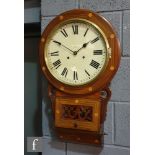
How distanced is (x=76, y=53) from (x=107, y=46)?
0.15 m

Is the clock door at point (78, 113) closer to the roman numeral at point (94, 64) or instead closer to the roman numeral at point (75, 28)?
the roman numeral at point (94, 64)

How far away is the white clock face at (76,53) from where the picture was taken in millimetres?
1169

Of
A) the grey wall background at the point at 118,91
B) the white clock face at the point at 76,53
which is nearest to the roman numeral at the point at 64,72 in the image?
the white clock face at the point at 76,53

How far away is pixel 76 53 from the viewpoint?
1213 mm

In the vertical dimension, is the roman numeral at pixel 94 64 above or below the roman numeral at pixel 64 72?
above

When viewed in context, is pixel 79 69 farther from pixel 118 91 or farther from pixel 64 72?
pixel 118 91

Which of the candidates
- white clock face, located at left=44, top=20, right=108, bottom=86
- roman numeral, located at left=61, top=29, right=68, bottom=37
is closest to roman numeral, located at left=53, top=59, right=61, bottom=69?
white clock face, located at left=44, top=20, right=108, bottom=86

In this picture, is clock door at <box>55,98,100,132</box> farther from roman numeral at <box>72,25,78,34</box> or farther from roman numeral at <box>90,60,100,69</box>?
roman numeral at <box>72,25,78,34</box>

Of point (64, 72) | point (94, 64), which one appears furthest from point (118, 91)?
point (64, 72)

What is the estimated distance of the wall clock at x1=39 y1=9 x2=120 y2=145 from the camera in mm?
1159

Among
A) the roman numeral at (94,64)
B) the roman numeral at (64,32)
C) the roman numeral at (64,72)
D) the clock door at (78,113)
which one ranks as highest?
the roman numeral at (64,32)
